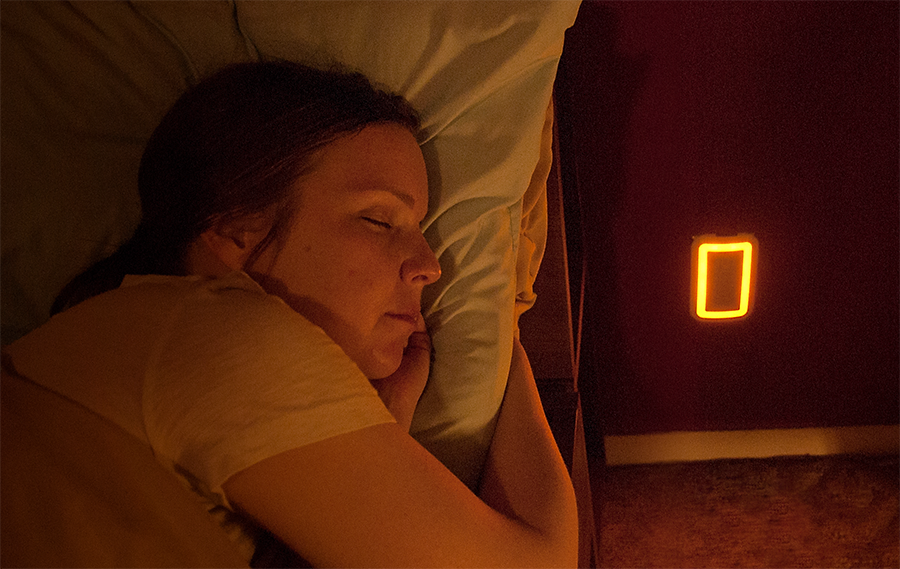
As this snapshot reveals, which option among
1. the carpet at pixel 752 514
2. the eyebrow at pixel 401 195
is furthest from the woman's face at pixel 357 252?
the carpet at pixel 752 514

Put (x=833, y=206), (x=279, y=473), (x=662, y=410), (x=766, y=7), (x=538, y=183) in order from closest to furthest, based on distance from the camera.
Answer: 1. (x=279, y=473)
2. (x=538, y=183)
3. (x=766, y=7)
4. (x=833, y=206)
5. (x=662, y=410)

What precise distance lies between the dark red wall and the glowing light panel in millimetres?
53

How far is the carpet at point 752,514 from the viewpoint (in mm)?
1225

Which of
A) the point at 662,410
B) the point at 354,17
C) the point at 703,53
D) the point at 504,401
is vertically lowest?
the point at 662,410

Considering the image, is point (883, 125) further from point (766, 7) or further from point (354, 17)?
point (354, 17)

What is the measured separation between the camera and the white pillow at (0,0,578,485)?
0.81 meters

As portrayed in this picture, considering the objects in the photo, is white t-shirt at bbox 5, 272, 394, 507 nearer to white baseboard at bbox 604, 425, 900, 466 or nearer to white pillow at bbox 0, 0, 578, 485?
white pillow at bbox 0, 0, 578, 485

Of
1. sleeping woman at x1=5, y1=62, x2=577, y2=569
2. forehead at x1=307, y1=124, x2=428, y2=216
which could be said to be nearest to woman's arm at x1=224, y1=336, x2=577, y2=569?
sleeping woman at x1=5, y1=62, x2=577, y2=569

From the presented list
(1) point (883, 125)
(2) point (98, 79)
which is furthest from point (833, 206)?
(2) point (98, 79)

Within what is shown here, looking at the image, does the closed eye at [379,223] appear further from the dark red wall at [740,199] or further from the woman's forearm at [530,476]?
the dark red wall at [740,199]

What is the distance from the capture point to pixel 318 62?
0.84m

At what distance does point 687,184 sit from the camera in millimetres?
1205

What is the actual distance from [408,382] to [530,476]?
0.62 ft

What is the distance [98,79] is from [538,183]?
635mm
